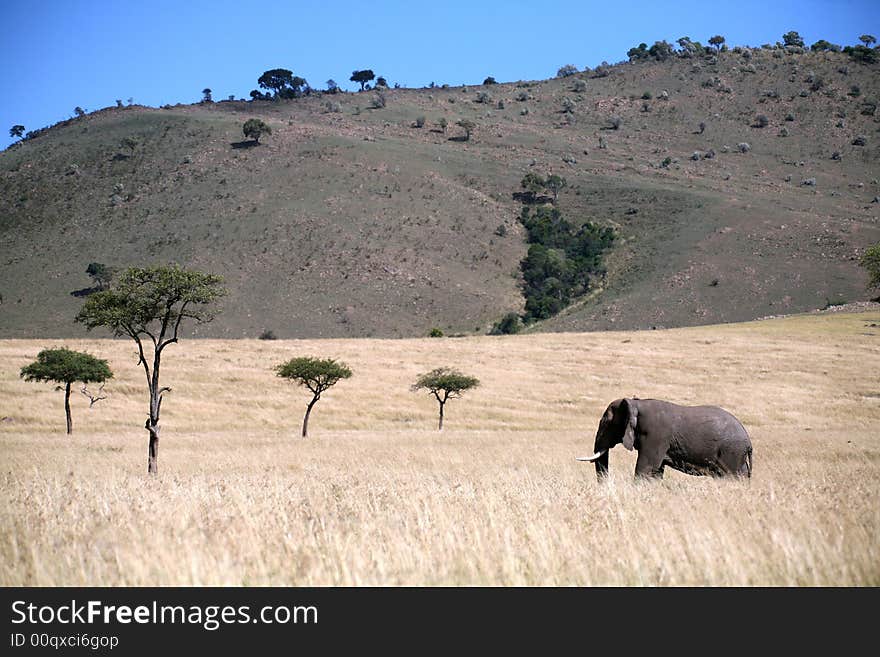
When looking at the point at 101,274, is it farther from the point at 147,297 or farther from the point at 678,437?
the point at 678,437

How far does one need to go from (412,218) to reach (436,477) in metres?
129

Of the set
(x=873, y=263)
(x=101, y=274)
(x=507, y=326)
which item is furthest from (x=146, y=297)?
(x=101, y=274)

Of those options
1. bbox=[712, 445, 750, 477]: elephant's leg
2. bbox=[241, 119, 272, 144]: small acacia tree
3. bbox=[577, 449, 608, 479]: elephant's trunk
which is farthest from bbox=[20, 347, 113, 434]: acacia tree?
bbox=[241, 119, 272, 144]: small acacia tree

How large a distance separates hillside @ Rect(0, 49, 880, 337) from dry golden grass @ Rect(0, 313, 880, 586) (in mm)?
46777

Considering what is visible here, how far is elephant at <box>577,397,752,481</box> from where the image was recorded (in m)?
16.4

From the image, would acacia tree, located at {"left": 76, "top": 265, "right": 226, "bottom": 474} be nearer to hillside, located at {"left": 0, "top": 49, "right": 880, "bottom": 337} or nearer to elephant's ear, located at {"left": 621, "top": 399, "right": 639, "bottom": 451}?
elephant's ear, located at {"left": 621, "top": 399, "right": 639, "bottom": 451}

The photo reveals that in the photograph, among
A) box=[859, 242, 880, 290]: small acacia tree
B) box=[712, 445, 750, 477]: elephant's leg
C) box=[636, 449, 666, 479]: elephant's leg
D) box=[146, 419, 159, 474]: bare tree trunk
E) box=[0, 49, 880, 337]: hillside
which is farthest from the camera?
box=[0, 49, 880, 337]: hillside

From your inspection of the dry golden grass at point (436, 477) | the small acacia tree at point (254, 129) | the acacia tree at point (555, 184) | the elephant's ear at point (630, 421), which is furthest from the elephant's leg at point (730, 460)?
the small acacia tree at point (254, 129)

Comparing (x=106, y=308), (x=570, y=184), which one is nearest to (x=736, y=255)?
(x=570, y=184)

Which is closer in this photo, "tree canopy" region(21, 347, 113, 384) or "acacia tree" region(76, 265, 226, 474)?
"acacia tree" region(76, 265, 226, 474)

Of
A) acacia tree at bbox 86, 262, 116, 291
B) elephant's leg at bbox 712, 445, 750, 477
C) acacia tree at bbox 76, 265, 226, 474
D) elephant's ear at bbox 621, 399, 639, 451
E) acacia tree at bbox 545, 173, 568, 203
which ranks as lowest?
elephant's leg at bbox 712, 445, 750, 477

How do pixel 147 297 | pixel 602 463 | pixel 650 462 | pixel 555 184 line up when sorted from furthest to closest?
pixel 555 184, pixel 147 297, pixel 602 463, pixel 650 462

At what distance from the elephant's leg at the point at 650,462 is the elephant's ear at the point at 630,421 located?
320 mm

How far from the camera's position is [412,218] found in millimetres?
142000
